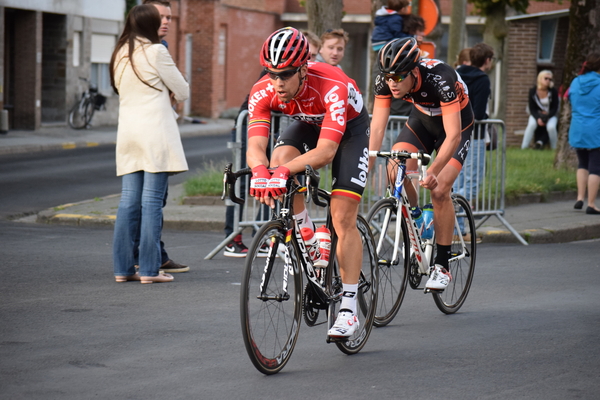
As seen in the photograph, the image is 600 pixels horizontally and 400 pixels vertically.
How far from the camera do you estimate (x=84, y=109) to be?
28.8 m

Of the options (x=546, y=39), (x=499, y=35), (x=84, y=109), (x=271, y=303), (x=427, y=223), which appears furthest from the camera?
(x=84, y=109)

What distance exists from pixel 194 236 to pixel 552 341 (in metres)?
5.38

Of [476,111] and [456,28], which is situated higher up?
[456,28]

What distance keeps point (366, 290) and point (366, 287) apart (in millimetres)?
20

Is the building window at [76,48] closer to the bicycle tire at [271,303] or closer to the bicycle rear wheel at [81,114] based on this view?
the bicycle rear wheel at [81,114]

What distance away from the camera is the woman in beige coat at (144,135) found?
7395 millimetres

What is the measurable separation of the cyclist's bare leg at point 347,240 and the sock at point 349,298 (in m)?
0.03

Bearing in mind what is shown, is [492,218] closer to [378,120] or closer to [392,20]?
[392,20]

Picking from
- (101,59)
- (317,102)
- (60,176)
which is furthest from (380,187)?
(101,59)

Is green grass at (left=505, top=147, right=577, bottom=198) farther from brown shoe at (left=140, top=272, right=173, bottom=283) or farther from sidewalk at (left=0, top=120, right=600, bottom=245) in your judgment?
brown shoe at (left=140, top=272, right=173, bottom=283)

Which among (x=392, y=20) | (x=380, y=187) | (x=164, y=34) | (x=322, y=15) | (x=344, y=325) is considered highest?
(x=322, y=15)

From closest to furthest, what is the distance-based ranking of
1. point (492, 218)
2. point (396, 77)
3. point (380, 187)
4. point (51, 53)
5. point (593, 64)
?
point (396, 77) < point (380, 187) < point (492, 218) < point (593, 64) < point (51, 53)

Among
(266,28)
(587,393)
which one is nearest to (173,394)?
(587,393)

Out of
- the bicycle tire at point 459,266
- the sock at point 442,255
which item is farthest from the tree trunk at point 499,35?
the sock at point 442,255
